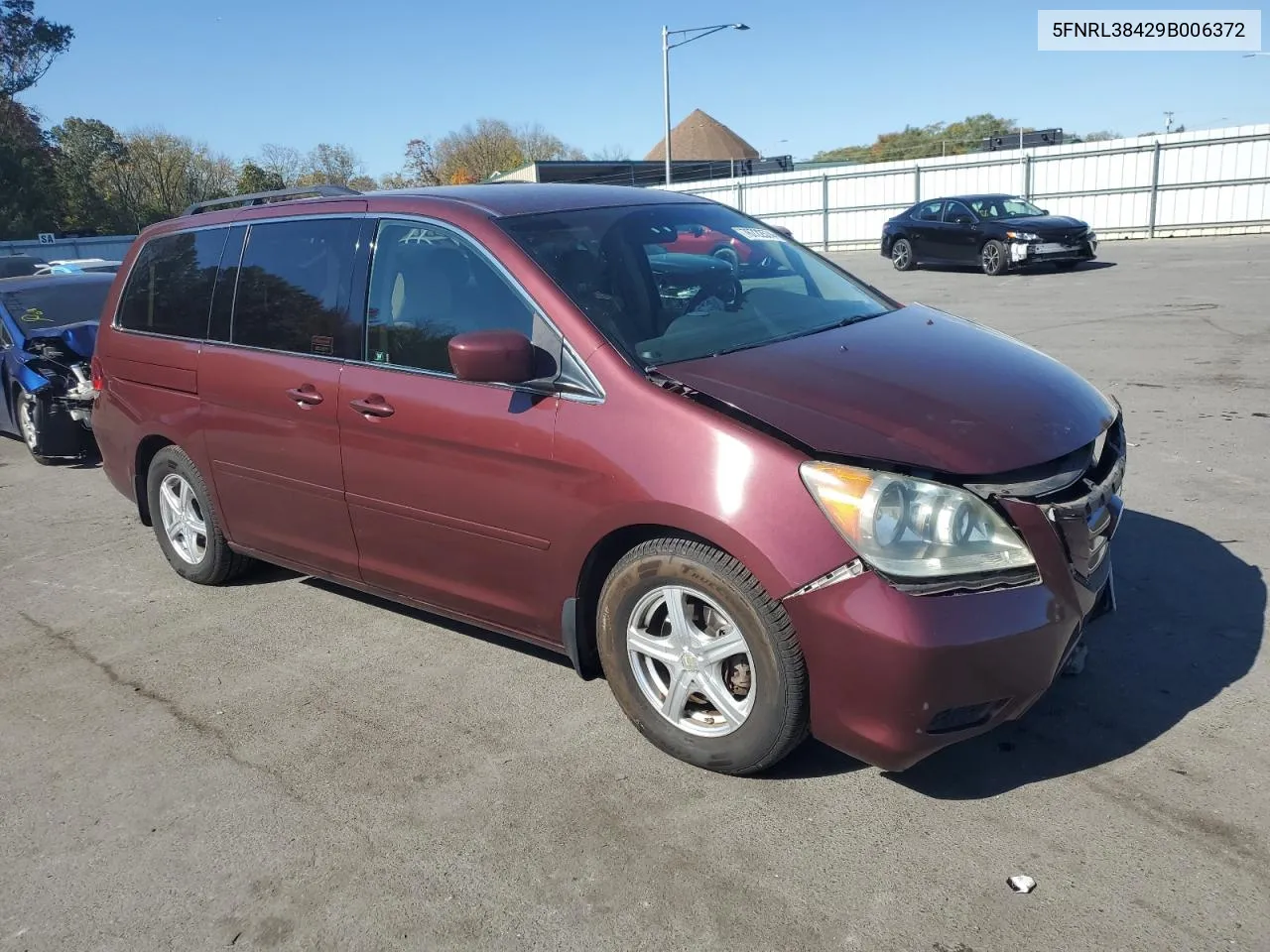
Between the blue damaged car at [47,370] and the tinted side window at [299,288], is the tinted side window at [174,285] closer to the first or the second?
the tinted side window at [299,288]

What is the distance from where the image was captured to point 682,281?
399 cm

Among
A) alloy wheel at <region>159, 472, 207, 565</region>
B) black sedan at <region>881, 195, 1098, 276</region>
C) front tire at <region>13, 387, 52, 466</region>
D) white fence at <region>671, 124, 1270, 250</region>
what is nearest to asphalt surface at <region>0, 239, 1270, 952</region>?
alloy wheel at <region>159, 472, 207, 565</region>

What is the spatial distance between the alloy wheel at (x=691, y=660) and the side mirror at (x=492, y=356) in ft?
2.80

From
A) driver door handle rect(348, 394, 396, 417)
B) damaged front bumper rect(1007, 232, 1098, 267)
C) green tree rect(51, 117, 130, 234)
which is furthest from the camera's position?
green tree rect(51, 117, 130, 234)

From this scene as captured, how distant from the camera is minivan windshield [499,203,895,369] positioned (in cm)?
360

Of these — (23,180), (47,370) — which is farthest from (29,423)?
(23,180)

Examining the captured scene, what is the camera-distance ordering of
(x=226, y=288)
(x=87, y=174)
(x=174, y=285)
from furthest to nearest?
(x=87, y=174) → (x=174, y=285) → (x=226, y=288)

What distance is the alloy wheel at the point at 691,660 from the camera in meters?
3.16

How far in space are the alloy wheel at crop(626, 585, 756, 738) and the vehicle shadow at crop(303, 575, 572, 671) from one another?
2.16 feet

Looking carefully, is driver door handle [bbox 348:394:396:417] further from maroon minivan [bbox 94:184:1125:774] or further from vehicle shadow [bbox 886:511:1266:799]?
vehicle shadow [bbox 886:511:1266:799]

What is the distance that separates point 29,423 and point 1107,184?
25441 millimetres

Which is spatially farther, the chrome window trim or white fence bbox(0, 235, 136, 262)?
white fence bbox(0, 235, 136, 262)

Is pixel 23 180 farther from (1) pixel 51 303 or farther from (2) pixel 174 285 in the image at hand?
(2) pixel 174 285

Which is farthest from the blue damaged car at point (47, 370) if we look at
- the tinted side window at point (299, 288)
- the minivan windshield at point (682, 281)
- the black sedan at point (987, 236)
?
the black sedan at point (987, 236)
